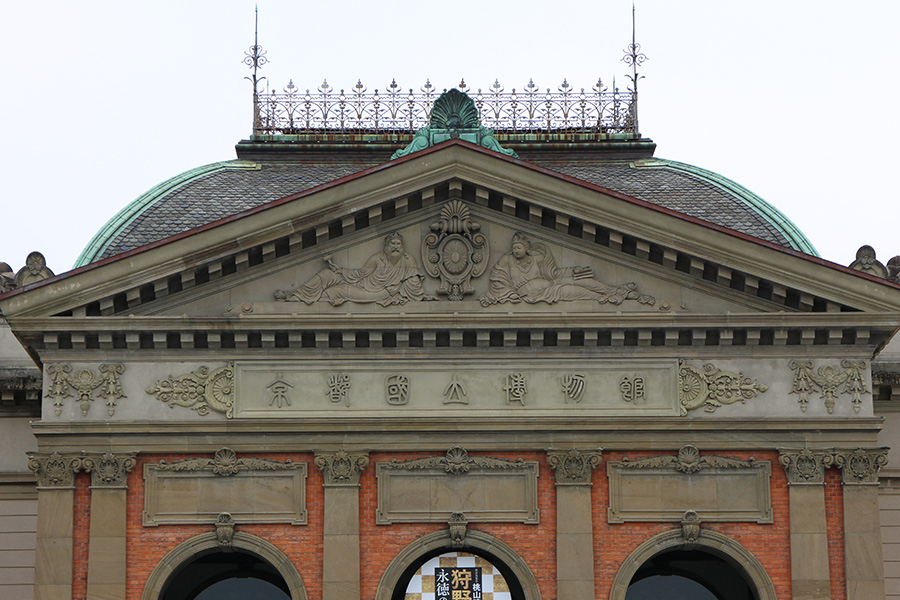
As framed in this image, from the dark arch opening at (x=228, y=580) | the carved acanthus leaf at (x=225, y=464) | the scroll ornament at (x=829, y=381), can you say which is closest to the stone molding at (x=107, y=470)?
the carved acanthus leaf at (x=225, y=464)

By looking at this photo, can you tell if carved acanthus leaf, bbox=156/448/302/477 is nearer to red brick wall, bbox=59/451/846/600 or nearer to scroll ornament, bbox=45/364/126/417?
red brick wall, bbox=59/451/846/600

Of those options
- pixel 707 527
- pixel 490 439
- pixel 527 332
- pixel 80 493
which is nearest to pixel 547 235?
pixel 527 332

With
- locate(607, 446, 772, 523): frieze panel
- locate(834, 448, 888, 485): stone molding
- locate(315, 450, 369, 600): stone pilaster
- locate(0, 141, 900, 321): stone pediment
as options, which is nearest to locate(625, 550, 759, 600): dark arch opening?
locate(607, 446, 772, 523): frieze panel

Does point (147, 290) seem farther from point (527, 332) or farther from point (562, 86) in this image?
point (562, 86)

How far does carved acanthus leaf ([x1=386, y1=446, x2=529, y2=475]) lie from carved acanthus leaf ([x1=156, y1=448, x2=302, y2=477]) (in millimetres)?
2088

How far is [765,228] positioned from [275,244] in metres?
11.9

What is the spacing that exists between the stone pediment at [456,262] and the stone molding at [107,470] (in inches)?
102

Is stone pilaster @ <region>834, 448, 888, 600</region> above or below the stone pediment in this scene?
below

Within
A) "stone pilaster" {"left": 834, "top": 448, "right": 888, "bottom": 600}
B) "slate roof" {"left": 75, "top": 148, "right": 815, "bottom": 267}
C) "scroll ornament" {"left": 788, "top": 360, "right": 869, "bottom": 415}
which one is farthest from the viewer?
"slate roof" {"left": 75, "top": 148, "right": 815, "bottom": 267}

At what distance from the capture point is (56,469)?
97.4 feet

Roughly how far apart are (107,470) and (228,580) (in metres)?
3.94

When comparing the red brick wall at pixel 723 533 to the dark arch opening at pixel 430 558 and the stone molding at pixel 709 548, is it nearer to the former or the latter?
the stone molding at pixel 709 548

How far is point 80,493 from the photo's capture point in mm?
29844

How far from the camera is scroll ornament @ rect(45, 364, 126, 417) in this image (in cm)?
3000
